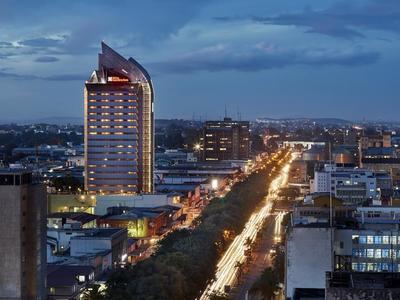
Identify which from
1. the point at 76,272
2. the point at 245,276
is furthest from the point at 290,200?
the point at 76,272

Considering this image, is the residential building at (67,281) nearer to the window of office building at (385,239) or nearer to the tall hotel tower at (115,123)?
the window of office building at (385,239)

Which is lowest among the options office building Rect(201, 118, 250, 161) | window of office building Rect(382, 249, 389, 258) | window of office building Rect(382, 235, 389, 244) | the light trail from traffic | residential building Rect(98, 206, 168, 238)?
the light trail from traffic

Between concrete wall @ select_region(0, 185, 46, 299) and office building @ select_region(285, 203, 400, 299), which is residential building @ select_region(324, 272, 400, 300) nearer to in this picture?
office building @ select_region(285, 203, 400, 299)

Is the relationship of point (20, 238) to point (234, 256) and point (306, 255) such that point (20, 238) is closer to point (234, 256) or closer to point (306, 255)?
point (306, 255)

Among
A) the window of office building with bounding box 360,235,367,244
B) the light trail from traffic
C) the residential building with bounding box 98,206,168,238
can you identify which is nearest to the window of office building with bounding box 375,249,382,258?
the window of office building with bounding box 360,235,367,244

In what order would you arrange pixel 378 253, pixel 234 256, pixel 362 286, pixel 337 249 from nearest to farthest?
pixel 362 286 < pixel 337 249 < pixel 378 253 < pixel 234 256

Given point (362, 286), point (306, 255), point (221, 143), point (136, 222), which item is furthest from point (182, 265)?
point (221, 143)
